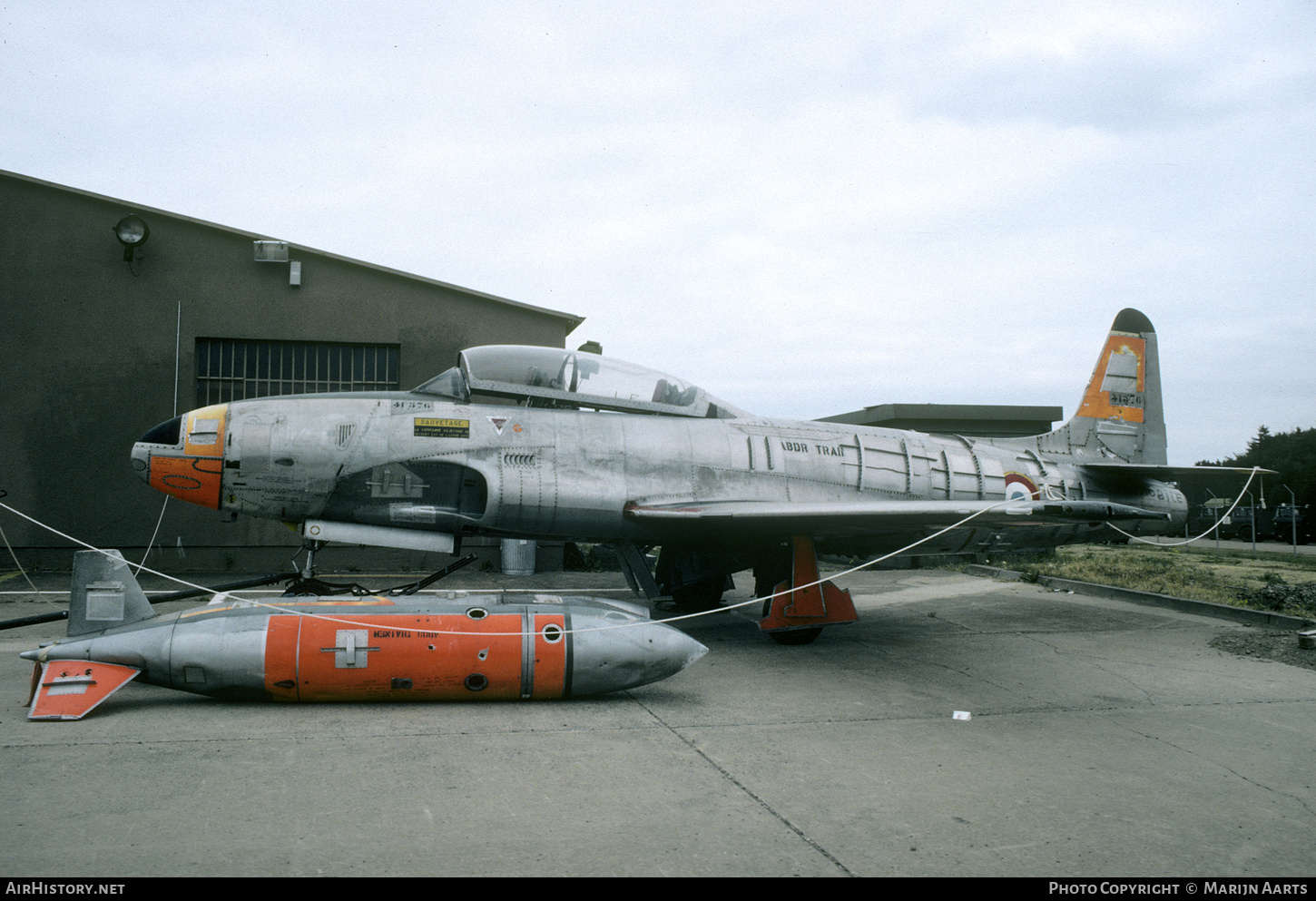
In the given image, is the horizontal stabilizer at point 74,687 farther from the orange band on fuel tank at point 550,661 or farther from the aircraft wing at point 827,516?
the aircraft wing at point 827,516

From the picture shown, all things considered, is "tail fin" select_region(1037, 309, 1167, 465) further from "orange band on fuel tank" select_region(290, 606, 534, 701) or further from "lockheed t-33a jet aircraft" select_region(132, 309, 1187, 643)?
"orange band on fuel tank" select_region(290, 606, 534, 701)

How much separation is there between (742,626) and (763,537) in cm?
187

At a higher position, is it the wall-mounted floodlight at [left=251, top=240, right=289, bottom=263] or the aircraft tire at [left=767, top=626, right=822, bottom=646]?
the wall-mounted floodlight at [left=251, top=240, right=289, bottom=263]

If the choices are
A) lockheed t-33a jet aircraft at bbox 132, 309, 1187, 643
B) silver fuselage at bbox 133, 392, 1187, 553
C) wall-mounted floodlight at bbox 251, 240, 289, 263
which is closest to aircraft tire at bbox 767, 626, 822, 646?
lockheed t-33a jet aircraft at bbox 132, 309, 1187, 643

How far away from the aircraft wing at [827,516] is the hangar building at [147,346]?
8.33 m

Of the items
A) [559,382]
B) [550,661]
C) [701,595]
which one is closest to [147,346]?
[559,382]

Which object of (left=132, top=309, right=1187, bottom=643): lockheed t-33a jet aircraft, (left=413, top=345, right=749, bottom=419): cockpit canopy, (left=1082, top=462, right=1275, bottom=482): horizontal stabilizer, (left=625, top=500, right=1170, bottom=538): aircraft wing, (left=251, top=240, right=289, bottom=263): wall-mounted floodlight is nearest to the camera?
(left=625, top=500, right=1170, bottom=538): aircraft wing

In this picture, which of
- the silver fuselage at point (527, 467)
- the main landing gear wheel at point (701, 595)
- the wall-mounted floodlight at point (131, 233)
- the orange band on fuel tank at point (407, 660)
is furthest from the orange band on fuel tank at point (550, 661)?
the wall-mounted floodlight at point (131, 233)

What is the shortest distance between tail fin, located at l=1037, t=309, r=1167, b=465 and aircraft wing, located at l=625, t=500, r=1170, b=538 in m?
4.35

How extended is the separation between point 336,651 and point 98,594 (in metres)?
1.92

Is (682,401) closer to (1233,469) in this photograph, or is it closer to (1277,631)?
(1233,469)

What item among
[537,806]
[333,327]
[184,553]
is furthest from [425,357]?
[537,806]

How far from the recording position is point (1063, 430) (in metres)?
11.6

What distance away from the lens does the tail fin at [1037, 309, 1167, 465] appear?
1173cm
